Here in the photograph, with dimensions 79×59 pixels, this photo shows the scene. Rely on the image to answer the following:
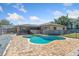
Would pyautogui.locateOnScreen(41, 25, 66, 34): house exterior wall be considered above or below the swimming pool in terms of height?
above

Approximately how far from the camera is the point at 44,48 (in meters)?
5.67

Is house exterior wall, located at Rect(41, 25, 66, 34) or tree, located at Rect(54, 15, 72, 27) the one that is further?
house exterior wall, located at Rect(41, 25, 66, 34)

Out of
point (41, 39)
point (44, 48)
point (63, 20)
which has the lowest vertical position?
point (44, 48)

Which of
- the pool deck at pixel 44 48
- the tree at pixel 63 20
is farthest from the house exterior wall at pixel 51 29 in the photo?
the pool deck at pixel 44 48

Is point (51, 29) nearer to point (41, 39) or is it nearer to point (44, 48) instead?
point (41, 39)

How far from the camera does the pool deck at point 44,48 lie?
18.4ft

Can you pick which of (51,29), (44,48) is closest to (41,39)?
(44,48)

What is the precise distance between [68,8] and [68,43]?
0.85 meters

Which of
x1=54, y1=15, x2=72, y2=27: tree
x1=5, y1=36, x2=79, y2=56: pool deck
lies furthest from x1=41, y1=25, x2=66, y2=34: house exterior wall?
x1=5, y1=36, x2=79, y2=56: pool deck

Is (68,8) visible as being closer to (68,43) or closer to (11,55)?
(68,43)

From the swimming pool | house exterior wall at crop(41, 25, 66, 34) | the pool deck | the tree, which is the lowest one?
the pool deck

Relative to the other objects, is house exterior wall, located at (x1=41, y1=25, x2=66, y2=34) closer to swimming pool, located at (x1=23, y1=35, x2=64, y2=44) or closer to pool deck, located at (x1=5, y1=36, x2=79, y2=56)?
swimming pool, located at (x1=23, y1=35, x2=64, y2=44)

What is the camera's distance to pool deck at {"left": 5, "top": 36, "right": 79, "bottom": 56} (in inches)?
221

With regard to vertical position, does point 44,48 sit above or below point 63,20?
below
